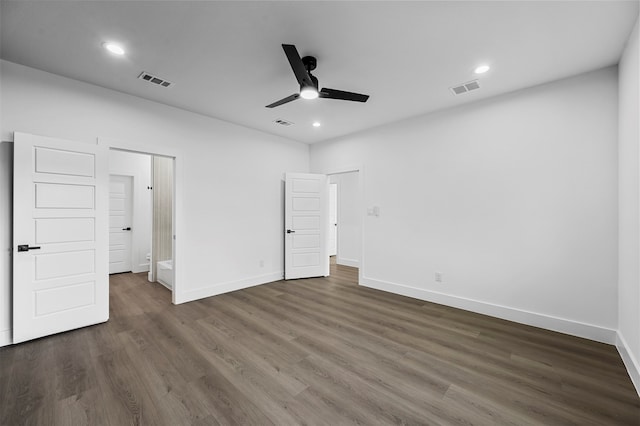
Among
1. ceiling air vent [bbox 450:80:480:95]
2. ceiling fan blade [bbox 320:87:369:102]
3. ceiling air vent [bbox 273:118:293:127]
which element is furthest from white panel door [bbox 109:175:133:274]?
ceiling air vent [bbox 450:80:480:95]

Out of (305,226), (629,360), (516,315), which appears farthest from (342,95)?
(629,360)

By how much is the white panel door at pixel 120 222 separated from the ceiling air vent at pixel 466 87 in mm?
6530

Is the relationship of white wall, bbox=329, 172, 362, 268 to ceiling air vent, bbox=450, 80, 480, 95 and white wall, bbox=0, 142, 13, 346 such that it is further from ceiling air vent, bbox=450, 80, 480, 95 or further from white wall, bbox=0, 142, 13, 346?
white wall, bbox=0, 142, 13, 346

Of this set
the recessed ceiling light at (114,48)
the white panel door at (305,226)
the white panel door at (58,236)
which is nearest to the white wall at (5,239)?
the white panel door at (58,236)

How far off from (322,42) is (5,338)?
13.9ft

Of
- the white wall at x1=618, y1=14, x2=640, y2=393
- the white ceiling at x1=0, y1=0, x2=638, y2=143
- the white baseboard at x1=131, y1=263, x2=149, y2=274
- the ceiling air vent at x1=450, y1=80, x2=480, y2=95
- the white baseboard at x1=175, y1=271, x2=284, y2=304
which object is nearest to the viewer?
the white ceiling at x1=0, y1=0, x2=638, y2=143

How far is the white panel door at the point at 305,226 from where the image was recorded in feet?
17.3

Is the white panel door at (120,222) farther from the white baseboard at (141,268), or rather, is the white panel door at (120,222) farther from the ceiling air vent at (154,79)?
the ceiling air vent at (154,79)

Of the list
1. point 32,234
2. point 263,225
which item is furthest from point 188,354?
point 263,225

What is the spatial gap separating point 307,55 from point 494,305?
373 cm

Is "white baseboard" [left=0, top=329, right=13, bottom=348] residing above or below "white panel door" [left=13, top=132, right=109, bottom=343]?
below

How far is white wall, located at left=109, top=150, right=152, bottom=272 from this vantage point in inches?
226

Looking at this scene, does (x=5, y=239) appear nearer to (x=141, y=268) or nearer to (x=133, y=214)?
(x=133, y=214)

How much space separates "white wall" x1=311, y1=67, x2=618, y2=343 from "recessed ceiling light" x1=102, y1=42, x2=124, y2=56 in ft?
12.1
